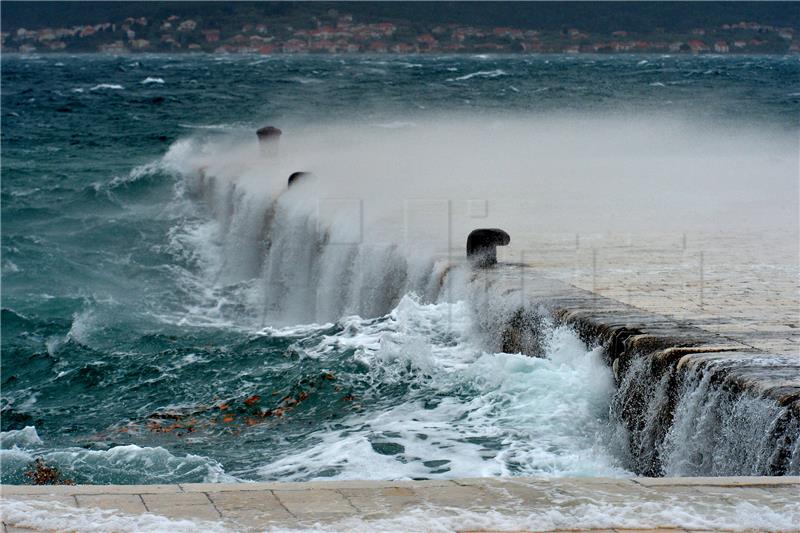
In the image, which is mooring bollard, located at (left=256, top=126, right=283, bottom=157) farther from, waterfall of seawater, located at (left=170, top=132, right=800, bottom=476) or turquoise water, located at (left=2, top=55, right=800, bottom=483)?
turquoise water, located at (left=2, top=55, right=800, bottom=483)

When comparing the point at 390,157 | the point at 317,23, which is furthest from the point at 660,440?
the point at 317,23

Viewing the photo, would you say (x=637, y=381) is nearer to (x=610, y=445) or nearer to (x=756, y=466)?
(x=610, y=445)

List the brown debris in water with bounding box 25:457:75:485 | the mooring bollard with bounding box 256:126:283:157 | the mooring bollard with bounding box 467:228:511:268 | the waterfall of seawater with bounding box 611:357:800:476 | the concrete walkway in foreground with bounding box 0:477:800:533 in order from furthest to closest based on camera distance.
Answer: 1. the mooring bollard with bounding box 256:126:283:157
2. the mooring bollard with bounding box 467:228:511:268
3. the brown debris in water with bounding box 25:457:75:485
4. the waterfall of seawater with bounding box 611:357:800:476
5. the concrete walkway in foreground with bounding box 0:477:800:533

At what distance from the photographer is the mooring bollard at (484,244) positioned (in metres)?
11.0

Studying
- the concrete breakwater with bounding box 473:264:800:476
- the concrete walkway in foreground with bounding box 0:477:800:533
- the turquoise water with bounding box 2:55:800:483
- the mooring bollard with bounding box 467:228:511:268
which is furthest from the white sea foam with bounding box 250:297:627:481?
the concrete walkway in foreground with bounding box 0:477:800:533

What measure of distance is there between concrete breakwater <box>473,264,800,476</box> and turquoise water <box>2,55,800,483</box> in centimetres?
23

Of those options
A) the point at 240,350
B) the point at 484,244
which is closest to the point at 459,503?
the point at 484,244

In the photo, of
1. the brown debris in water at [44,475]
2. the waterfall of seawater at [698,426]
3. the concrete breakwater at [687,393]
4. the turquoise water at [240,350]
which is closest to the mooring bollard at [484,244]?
the turquoise water at [240,350]

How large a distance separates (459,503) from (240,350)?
7.69 meters

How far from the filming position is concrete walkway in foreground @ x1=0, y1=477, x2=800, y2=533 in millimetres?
4730

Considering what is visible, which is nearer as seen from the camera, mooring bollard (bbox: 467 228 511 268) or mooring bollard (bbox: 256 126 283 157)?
mooring bollard (bbox: 467 228 511 268)

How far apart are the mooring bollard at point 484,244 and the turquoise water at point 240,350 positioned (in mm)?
339

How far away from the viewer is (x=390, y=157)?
86.2 feet

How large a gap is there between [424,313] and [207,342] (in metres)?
3.65
